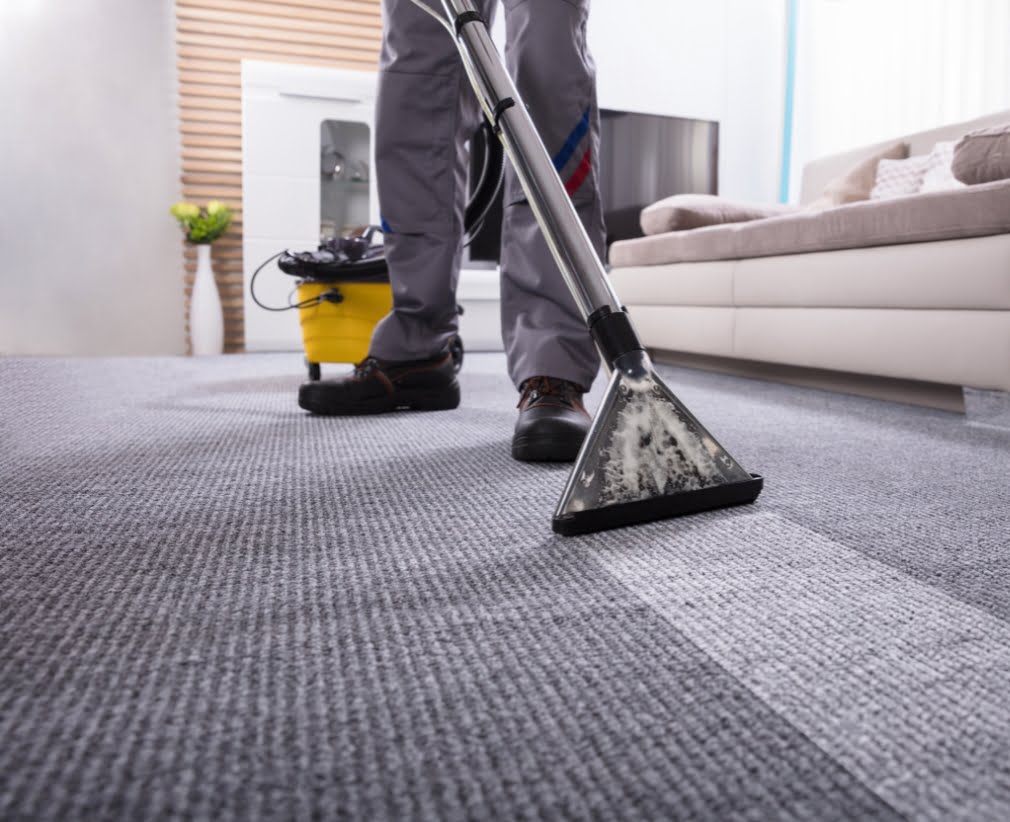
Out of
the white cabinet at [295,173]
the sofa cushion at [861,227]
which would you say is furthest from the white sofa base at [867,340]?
the white cabinet at [295,173]

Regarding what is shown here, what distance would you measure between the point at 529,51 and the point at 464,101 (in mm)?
303

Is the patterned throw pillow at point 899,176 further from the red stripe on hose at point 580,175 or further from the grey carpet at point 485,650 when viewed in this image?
the grey carpet at point 485,650

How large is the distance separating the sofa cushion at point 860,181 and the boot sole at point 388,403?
5.48ft

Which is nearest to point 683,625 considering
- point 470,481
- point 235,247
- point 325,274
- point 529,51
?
point 470,481

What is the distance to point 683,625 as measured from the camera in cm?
44

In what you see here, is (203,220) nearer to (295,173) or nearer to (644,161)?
(295,173)

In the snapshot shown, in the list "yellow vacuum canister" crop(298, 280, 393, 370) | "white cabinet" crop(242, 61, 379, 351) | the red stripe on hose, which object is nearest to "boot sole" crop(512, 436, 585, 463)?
the red stripe on hose

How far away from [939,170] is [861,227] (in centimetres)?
76

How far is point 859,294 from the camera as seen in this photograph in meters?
1.63

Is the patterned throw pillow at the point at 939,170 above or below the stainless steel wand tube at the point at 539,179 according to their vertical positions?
above

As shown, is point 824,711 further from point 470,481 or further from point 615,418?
point 470,481

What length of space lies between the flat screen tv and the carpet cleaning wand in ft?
9.77

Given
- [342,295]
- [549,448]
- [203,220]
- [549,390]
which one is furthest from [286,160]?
[549,448]

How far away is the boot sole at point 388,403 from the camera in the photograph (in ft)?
4.18
